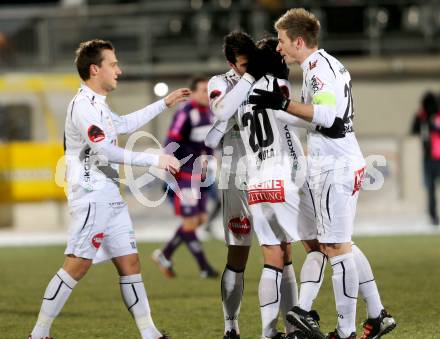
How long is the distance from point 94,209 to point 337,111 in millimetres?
1765

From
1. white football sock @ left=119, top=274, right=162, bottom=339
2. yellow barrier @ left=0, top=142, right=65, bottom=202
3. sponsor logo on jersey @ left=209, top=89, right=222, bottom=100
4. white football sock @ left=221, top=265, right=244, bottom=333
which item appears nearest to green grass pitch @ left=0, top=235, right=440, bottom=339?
white football sock @ left=221, top=265, right=244, bottom=333

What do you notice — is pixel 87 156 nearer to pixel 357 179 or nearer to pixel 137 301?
pixel 137 301

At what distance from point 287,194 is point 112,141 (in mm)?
1237

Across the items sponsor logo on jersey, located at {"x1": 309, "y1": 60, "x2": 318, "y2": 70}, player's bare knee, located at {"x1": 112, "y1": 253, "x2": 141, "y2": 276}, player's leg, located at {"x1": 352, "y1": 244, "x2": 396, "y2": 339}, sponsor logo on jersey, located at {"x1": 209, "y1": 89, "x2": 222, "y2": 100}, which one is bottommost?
player's leg, located at {"x1": 352, "y1": 244, "x2": 396, "y2": 339}

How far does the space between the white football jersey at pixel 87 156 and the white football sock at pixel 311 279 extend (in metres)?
1.39

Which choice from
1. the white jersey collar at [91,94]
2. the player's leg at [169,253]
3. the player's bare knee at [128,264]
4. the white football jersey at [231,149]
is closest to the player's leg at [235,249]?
the white football jersey at [231,149]

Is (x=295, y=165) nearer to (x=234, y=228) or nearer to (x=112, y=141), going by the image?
(x=234, y=228)

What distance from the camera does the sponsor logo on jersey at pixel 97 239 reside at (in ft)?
22.1

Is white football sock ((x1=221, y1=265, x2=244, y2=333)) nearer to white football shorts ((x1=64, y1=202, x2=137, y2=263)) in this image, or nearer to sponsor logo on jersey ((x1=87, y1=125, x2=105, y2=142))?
white football shorts ((x1=64, y1=202, x2=137, y2=263))

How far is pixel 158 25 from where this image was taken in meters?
22.6

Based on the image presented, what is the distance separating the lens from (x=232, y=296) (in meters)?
7.07

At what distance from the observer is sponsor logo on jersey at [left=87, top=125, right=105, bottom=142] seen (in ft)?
21.5

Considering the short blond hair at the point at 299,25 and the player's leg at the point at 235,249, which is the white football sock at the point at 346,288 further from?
the short blond hair at the point at 299,25

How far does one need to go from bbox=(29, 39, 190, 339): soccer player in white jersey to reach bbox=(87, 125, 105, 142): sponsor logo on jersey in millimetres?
68
